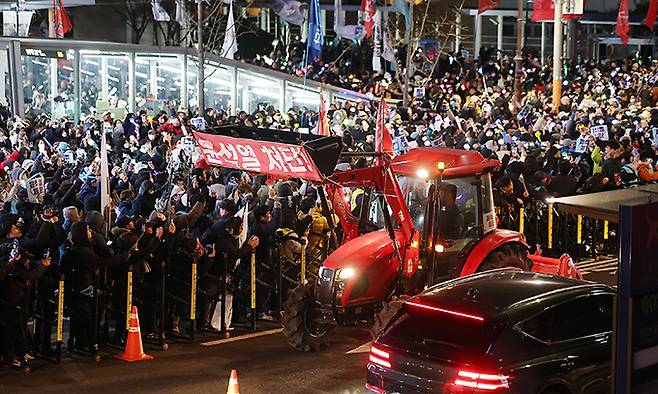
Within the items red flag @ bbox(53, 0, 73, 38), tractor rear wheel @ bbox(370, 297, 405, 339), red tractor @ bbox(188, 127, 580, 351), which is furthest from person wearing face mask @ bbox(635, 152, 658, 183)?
red flag @ bbox(53, 0, 73, 38)

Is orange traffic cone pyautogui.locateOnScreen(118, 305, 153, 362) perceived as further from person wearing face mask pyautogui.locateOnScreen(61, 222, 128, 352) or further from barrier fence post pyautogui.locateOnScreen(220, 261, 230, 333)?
barrier fence post pyautogui.locateOnScreen(220, 261, 230, 333)

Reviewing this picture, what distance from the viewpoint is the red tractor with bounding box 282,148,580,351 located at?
Result: 12648 mm

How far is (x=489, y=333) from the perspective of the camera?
9.30 meters

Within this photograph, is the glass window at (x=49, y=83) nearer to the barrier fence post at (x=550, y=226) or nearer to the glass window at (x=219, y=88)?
the glass window at (x=219, y=88)

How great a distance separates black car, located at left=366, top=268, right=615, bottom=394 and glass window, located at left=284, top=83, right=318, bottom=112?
2777 centimetres

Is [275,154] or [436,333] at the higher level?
[275,154]

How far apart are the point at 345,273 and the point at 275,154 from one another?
1.90 m

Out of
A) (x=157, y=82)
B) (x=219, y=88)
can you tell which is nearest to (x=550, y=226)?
(x=157, y=82)

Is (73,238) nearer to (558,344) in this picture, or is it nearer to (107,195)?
(107,195)

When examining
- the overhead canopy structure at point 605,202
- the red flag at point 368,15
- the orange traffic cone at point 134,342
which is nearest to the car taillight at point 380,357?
the overhead canopy structure at point 605,202

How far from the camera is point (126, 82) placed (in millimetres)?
37031

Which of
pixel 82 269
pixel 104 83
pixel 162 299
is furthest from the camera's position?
pixel 104 83

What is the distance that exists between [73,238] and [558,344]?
19.9 feet

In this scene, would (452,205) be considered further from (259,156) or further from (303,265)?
(303,265)
